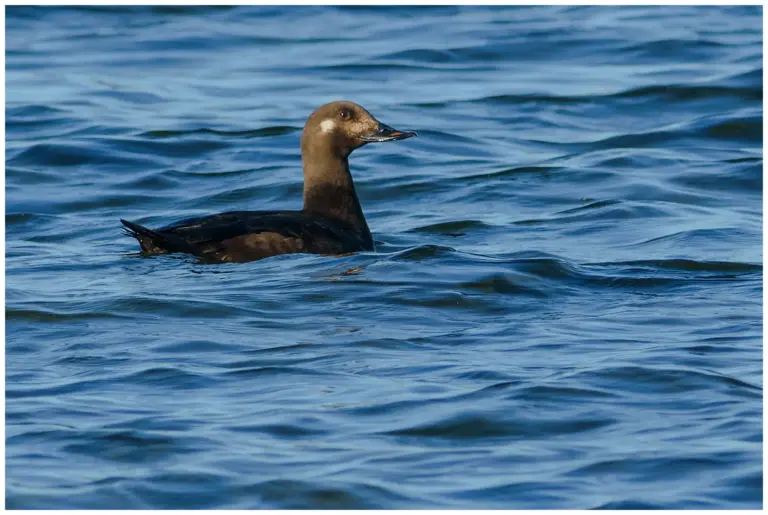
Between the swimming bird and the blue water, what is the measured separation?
0.47ft

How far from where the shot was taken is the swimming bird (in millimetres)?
8852

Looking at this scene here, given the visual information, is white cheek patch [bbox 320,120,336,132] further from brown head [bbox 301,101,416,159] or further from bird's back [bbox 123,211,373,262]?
bird's back [bbox 123,211,373,262]

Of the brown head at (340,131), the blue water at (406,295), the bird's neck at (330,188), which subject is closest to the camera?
the blue water at (406,295)

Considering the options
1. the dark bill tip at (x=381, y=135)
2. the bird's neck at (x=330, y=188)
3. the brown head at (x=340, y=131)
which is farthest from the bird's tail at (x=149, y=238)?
the dark bill tip at (x=381, y=135)

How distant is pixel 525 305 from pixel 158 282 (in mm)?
1898

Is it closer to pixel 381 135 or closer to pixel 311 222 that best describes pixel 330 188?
pixel 381 135

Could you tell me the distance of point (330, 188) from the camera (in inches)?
396

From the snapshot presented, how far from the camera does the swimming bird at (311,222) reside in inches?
348

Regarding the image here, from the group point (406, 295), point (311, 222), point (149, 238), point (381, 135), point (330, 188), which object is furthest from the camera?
point (381, 135)

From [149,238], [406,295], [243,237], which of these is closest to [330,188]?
[243,237]

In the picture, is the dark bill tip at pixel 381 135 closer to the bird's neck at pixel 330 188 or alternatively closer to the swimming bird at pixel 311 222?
the swimming bird at pixel 311 222

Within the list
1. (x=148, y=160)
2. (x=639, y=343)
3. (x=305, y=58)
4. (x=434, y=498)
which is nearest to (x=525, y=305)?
(x=639, y=343)

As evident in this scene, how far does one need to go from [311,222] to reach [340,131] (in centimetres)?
97

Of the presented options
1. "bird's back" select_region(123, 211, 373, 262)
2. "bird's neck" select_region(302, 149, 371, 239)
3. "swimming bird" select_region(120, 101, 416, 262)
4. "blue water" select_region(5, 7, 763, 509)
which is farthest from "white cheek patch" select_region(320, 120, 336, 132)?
"bird's back" select_region(123, 211, 373, 262)
